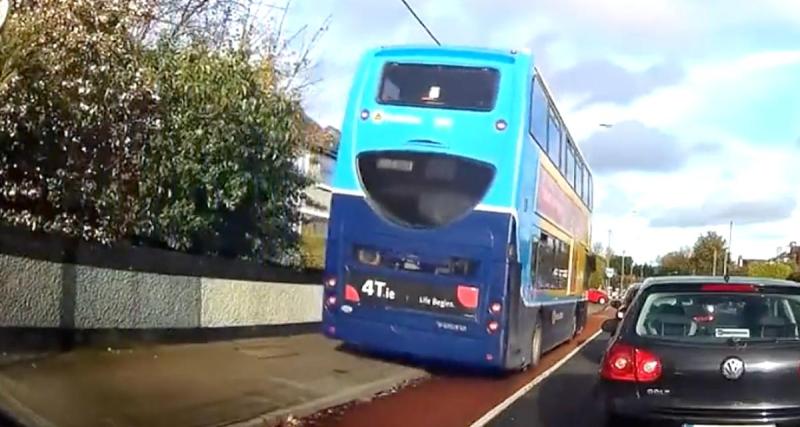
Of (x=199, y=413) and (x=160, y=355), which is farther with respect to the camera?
(x=160, y=355)

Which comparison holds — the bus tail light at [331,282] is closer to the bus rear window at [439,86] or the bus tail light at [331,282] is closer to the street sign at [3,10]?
the bus rear window at [439,86]

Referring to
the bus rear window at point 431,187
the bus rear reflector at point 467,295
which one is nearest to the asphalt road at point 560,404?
the bus rear reflector at point 467,295

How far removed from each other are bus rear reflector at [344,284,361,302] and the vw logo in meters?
8.72

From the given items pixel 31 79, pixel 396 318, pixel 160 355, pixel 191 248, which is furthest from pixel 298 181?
Result: pixel 31 79

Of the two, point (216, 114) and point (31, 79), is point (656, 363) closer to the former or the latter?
point (31, 79)

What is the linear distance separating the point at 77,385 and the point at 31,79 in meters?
3.37

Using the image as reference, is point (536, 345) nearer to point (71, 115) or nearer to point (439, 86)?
point (439, 86)

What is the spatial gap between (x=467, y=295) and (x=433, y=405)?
2209 millimetres

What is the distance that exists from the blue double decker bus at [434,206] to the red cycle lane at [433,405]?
50 cm

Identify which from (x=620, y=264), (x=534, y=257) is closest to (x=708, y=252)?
(x=620, y=264)

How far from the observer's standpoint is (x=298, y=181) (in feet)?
66.5

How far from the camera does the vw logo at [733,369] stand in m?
8.09

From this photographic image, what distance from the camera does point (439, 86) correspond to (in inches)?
640

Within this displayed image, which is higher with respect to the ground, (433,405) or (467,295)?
(467,295)
